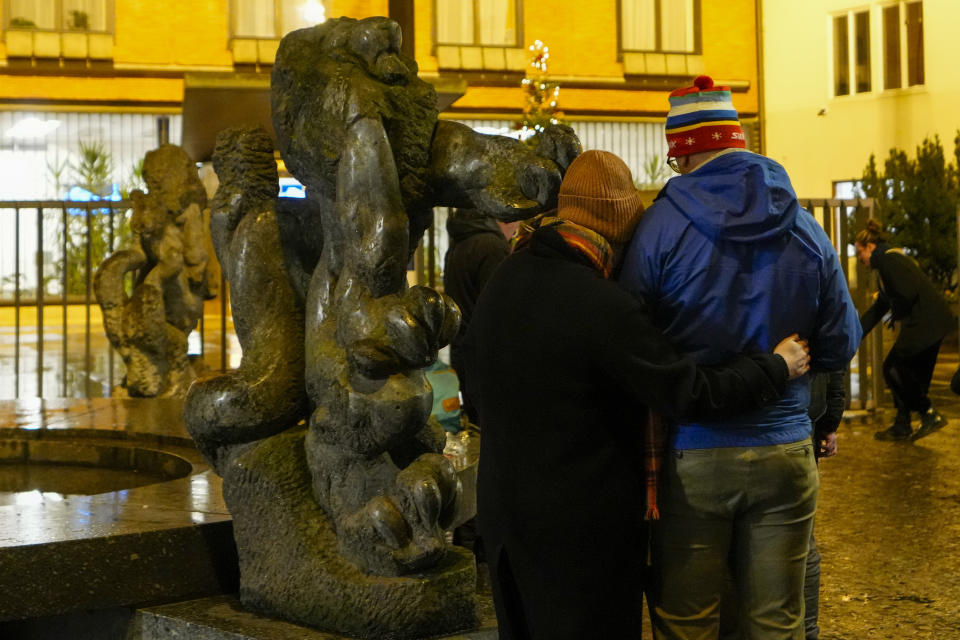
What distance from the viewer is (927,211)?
66.4 ft

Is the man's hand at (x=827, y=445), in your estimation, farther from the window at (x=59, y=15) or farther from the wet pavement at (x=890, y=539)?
the window at (x=59, y=15)

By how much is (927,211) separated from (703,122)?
18432mm

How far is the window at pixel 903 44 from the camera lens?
2659 cm

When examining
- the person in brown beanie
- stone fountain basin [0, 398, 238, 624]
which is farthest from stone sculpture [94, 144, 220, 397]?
the person in brown beanie

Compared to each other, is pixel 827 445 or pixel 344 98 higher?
pixel 344 98

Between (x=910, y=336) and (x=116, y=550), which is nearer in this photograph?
(x=116, y=550)

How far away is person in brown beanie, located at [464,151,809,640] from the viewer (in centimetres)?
279

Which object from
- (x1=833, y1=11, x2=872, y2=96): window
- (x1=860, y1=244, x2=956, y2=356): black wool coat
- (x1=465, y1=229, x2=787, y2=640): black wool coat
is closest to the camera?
(x1=465, y1=229, x2=787, y2=640): black wool coat

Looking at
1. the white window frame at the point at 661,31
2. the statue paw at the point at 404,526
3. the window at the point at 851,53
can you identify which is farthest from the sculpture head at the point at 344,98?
the window at the point at 851,53

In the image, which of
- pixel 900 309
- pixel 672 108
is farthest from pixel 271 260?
pixel 900 309

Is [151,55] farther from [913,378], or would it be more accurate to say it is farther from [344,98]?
[344,98]

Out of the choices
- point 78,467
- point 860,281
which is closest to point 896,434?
point 860,281

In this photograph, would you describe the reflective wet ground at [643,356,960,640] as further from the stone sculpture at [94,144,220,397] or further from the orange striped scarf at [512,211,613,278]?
the stone sculpture at [94,144,220,397]

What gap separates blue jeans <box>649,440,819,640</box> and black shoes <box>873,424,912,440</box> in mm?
7100
